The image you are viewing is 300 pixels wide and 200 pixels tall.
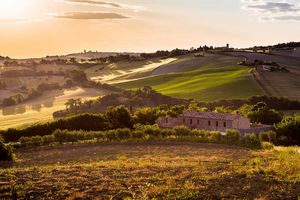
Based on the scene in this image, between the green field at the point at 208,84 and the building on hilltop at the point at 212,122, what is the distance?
25.7 meters

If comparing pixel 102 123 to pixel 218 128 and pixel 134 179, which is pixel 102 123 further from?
pixel 134 179

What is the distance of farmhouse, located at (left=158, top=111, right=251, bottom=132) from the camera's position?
70.2 metres

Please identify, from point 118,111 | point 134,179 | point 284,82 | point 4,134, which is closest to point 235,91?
point 284,82

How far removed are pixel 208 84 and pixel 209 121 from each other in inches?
1849

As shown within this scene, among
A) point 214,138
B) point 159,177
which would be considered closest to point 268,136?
point 214,138

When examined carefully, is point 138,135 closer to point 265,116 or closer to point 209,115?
point 209,115

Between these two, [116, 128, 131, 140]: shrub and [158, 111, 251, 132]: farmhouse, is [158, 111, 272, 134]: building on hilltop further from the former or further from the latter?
[116, 128, 131, 140]: shrub

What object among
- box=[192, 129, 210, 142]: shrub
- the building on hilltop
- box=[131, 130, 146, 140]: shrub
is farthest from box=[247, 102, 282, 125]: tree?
box=[131, 130, 146, 140]: shrub

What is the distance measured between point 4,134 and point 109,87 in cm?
6457

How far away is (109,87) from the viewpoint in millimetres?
127062

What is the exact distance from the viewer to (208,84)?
119688mm

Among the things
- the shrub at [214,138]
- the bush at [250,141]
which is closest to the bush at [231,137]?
Answer: the shrub at [214,138]

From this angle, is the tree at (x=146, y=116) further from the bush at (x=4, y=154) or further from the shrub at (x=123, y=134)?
the bush at (x=4, y=154)

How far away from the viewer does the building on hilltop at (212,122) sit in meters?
70.0
